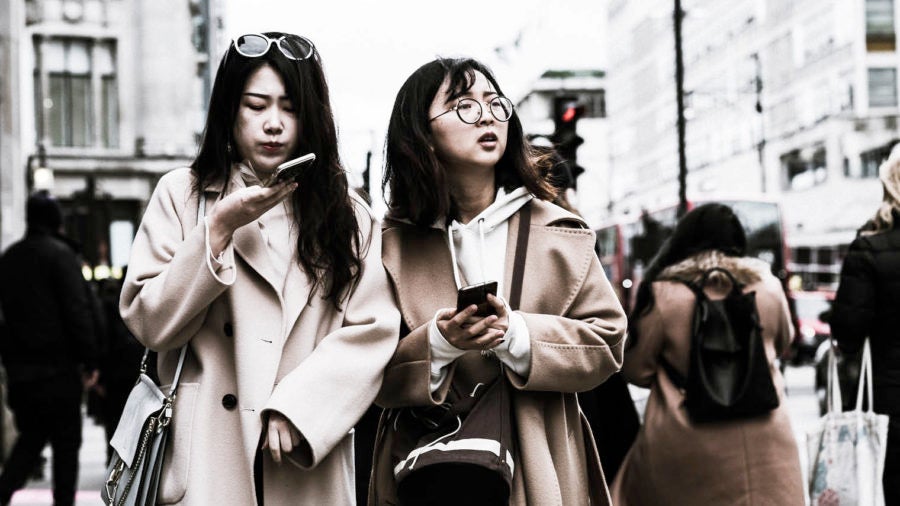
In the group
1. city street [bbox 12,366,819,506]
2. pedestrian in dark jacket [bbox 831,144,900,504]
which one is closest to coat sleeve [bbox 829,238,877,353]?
pedestrian in dark jacket [bbox 831,144,900,504]

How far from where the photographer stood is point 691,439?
5203 millimetres

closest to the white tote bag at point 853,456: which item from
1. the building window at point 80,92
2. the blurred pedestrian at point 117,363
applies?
the blurred pedestrian at point 117,363

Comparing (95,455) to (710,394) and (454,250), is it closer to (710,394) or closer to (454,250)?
(710,394)

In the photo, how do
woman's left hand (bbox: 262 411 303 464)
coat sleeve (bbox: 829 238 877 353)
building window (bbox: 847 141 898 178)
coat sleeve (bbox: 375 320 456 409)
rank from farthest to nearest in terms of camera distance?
building window (bbox: 847 141 898 178)
coat sleeve (bbox: 829 238 877 353)
coat sleeve (bbox: 375 320 456 409)
woman's left hand (bbox: 262 411 303 464)

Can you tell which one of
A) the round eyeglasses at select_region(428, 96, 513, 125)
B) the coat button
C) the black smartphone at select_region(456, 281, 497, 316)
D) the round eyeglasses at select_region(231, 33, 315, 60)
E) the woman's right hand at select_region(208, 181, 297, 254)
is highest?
the round eyeglasses at select_region(231, 33, 315, 60)

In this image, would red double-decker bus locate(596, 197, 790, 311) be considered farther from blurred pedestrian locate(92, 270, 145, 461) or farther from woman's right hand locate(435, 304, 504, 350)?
woman's right hand locate(435, 304, 504, 350)

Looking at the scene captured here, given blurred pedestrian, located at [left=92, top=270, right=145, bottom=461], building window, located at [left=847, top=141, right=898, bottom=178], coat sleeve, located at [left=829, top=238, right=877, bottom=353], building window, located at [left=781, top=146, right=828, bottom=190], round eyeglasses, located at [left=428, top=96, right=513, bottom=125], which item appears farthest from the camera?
building window, located at [left=781, top=146, right=828, bottom=190]

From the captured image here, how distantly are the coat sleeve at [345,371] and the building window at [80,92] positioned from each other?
1249 inches

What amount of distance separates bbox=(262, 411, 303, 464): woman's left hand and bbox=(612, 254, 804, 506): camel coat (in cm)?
258

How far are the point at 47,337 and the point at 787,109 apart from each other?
189 feet

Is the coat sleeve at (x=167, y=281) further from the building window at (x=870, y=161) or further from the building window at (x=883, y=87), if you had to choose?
the building window at (x=883, y=87)

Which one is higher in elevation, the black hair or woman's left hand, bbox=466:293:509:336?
the black hair

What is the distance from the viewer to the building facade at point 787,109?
53.3 metres

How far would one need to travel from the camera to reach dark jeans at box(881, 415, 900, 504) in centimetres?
522
